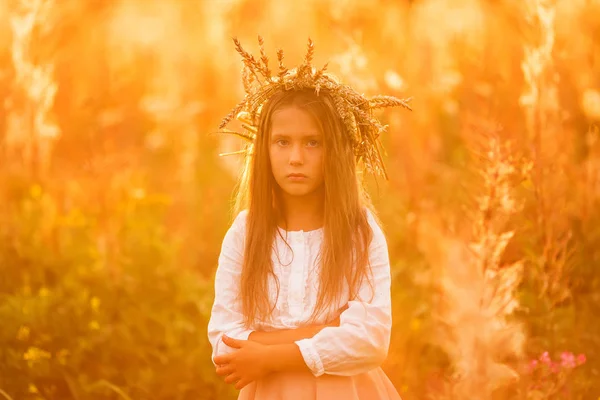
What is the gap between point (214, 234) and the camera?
16.7ft

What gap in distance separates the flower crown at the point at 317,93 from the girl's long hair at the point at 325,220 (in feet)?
0.09

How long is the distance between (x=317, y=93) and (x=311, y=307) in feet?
2.00

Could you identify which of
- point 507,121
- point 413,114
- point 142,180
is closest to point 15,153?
point 142,180

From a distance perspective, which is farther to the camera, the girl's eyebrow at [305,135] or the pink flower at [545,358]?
the pink flower at [545,358]

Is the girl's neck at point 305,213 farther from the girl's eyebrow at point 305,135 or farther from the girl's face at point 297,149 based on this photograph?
the girl's eyebrow at point 305,135

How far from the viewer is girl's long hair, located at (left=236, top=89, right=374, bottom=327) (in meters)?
2.36

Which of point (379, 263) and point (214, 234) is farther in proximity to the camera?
point (214, 234)

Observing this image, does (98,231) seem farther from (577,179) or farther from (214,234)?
(577,179)

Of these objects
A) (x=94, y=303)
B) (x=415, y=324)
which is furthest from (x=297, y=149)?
(x=94, y=303)

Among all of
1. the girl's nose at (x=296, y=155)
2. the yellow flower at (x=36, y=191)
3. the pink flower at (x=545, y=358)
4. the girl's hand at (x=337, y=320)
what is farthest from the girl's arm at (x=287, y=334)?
the yellow flower at (x=36, y=191)

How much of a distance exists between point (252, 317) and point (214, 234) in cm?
275

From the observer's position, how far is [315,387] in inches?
90.1

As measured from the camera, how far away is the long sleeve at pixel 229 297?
2342 millimetres

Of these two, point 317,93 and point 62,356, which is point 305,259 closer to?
point 317,93
